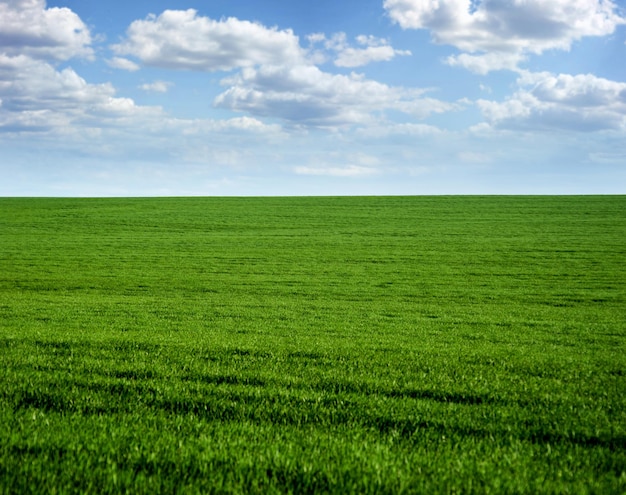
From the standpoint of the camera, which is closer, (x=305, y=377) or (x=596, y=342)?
(x=305, y=377)

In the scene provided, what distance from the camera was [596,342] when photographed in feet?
45.8

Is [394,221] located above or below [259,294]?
above

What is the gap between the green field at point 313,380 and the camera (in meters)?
5.15

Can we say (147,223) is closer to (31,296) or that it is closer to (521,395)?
(31,296)

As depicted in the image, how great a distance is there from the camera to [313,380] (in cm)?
861

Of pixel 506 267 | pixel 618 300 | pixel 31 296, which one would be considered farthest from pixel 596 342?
pixel 31 296

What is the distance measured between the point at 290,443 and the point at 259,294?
61.7 feet

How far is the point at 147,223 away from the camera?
2090 inches

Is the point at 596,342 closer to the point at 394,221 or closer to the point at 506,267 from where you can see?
the point at 506,267

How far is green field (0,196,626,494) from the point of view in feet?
16.9

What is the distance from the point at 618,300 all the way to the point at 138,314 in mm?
19924

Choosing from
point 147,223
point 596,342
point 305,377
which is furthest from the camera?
point 147,223

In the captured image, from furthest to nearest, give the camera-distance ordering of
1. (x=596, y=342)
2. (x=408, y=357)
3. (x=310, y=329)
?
1. (x=310, y=329)
2. (x=596, y=342)
3. (x=408, y=357)

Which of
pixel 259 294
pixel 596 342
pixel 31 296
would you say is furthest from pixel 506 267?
pixel 31 296
